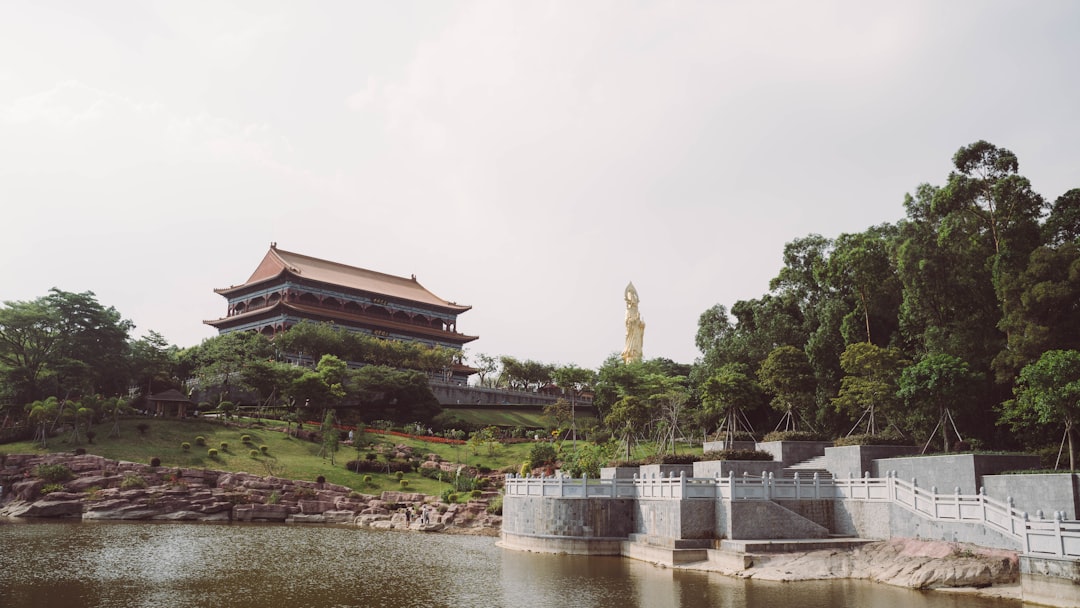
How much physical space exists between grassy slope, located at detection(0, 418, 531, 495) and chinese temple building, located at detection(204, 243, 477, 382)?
1114 inches

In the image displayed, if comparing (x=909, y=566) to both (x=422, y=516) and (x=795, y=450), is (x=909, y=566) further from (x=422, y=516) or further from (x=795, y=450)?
(x=422, y=516)

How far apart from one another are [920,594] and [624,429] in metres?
21.5

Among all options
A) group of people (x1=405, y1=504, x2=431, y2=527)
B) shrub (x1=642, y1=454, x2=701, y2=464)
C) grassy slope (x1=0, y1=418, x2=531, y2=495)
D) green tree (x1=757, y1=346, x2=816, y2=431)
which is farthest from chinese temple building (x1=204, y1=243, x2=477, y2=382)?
shrub (x1=642, y1=454, x2=701, y2=464)

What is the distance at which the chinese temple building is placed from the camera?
79.9 metres

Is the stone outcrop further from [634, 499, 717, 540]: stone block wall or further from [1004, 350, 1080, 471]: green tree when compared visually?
[1004, 350, 1080, 471]: green tree

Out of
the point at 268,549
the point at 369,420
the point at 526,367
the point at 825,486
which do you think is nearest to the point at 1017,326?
the point at 825,486

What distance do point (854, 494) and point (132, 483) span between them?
109 feet

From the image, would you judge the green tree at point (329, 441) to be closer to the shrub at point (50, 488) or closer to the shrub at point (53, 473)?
the shrub at point (53, 473)

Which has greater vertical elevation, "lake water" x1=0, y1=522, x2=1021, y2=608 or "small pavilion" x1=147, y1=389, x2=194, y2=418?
"small pavilion" x1=147, y1=389, x2=194, y2=418

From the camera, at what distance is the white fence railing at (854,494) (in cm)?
1764

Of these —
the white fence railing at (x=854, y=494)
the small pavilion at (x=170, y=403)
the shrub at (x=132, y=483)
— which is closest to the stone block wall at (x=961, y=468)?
the white fence railing at (x=854, y=494)

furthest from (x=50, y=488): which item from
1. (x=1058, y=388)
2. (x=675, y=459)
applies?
(x=1058, y=388)

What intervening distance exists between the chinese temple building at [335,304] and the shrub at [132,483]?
37.5 m

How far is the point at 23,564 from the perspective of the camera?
22.4 m
